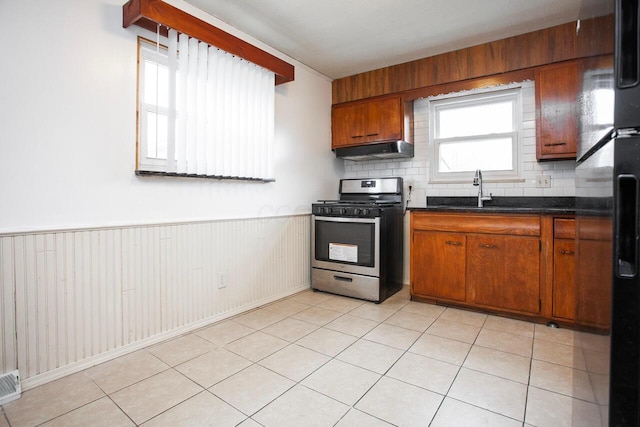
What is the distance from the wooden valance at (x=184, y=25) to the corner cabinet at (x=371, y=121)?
1241 mm

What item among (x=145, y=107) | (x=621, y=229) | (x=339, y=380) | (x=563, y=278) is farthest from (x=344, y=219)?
(x=621, y=229)

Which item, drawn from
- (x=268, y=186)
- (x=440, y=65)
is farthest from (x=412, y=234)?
→ (x=440, y=65)

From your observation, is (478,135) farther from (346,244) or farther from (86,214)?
(86,214)

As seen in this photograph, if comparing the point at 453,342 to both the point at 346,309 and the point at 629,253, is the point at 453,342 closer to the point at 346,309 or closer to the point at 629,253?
the point at 346,309

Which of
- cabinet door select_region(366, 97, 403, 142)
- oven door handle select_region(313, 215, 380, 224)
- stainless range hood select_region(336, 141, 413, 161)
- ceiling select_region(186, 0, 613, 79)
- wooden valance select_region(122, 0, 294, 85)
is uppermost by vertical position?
ceiling select_region(186, 0, 613, 79)

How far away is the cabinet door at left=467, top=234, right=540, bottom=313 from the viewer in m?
2.67

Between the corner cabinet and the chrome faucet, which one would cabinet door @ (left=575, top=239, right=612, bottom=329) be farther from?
the corner cabinet

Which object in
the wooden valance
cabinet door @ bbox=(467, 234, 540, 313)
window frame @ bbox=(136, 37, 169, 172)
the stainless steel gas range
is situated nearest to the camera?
the wooden valance

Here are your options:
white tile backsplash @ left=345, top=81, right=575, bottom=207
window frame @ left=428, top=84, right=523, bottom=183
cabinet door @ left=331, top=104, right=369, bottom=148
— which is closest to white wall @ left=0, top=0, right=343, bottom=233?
cabinet door @ left=331, top=104, right=369, bottom=148

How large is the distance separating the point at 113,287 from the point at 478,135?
3.59 metres

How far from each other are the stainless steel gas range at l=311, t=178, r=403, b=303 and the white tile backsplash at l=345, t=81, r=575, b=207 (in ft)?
0.74

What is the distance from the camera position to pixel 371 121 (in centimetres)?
378

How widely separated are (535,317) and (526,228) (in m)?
0.75

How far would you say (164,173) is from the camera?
2.30 metres
